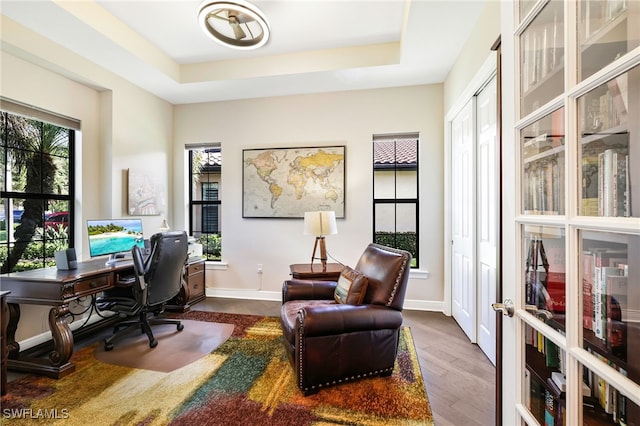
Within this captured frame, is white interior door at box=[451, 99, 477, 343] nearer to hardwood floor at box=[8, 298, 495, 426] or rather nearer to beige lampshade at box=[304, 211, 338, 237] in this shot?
hardwood floor at box=[8, 298, 495, 426]

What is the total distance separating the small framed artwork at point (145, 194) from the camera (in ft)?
11.7

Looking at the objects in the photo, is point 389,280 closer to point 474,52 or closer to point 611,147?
point 611,147

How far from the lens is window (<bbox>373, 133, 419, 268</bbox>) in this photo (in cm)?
380

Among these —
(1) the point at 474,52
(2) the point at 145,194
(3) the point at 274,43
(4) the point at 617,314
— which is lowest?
(4) the point at 617,314

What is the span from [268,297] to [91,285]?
207 centimetres

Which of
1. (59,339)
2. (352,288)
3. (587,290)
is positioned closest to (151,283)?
(59,339)

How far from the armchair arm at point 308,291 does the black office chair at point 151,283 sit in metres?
1.13

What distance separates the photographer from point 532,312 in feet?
3.17

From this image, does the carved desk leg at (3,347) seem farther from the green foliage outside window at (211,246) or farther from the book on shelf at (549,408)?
the book on shelf at (549,408)

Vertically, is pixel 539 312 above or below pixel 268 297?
above

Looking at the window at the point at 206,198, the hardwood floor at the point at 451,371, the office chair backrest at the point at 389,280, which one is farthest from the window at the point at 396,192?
the window at the point at 206,198

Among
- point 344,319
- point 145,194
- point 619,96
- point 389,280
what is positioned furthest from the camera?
point 145,194

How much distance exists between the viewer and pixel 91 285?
243 centimetres

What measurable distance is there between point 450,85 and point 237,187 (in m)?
2.93
